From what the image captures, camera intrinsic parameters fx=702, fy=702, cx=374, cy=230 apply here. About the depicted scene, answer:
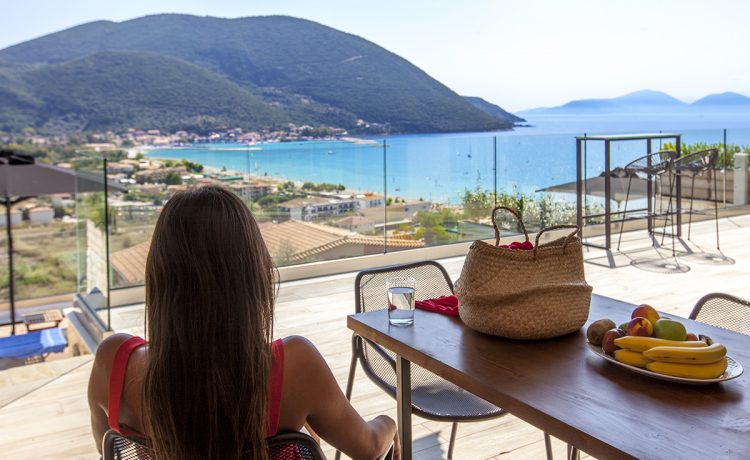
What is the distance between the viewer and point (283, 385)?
1.16 m

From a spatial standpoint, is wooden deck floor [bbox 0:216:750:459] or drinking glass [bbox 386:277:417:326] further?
wooden deck floor [bbox 0:216:750:459]

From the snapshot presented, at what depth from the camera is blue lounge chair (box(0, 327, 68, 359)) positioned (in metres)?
5.02

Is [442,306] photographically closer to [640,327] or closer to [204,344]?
[640,327]

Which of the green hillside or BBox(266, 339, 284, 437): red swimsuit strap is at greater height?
the green hillside

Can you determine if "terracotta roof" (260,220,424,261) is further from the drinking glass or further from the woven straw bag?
the woven straw bag

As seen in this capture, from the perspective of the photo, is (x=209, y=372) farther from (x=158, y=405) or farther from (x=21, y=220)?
(x=21, y=220)

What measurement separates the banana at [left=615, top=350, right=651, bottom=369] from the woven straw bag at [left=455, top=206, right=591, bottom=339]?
0.20 metres

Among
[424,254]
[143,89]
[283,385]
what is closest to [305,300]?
[424,254]

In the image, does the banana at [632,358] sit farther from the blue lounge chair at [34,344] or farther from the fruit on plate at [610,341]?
the blue lounge chair at [34,344]

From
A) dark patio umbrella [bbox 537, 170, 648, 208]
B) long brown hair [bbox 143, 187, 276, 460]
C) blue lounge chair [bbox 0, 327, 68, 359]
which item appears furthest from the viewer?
dark patio umbrella [bbox 537, 170, 648, 208]

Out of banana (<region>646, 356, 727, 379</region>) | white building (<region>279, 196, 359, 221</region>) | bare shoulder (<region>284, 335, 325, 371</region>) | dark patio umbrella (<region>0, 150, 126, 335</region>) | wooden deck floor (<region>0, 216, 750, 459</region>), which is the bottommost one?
wooden deck floor (<region>0, 216, 750, 459</region>)

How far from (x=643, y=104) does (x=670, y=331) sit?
28.9 meters

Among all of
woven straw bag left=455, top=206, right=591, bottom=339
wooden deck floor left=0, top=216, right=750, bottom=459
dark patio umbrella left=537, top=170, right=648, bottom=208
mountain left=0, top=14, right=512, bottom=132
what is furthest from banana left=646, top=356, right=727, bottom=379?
mountain left=0, top=14, right=512, bottom=132

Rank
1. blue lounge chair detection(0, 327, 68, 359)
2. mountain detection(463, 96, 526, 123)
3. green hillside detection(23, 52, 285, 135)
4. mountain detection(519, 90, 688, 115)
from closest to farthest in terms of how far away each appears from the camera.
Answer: blue lounge chair detection(0, 327, 68, 359)
mountain detection(463, 96, 526, 123)
green hillside detection(23, 52, 285, 135)
mountain detection(519, 90, 688, 115)
